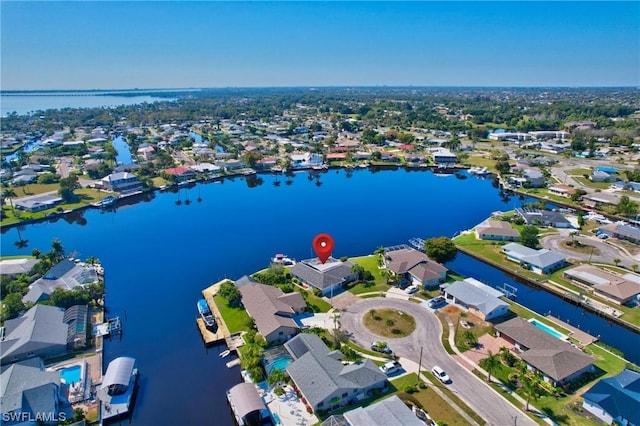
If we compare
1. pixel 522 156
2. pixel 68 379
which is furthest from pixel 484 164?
pixel 68 379

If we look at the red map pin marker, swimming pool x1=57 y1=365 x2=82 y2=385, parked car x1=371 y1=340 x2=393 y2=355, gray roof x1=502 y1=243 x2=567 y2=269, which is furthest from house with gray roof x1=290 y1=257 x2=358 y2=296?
swimming pool x1=57 y1=365 x2=82 y2=385

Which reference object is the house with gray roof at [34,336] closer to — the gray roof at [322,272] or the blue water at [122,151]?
the gray roof at [322,272]

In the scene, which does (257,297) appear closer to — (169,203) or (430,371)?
(430,371)

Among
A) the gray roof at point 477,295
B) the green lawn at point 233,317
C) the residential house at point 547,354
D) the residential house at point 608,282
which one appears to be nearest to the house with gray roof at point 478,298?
the gray roof at point 477,295

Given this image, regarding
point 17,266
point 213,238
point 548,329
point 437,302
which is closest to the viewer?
point 548,329

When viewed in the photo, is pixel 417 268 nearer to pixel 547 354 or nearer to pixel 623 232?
pixel 547 354

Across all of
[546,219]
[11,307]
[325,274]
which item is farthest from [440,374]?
[546,219]

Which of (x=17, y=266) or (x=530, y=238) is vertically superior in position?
(x=530, y=238)
